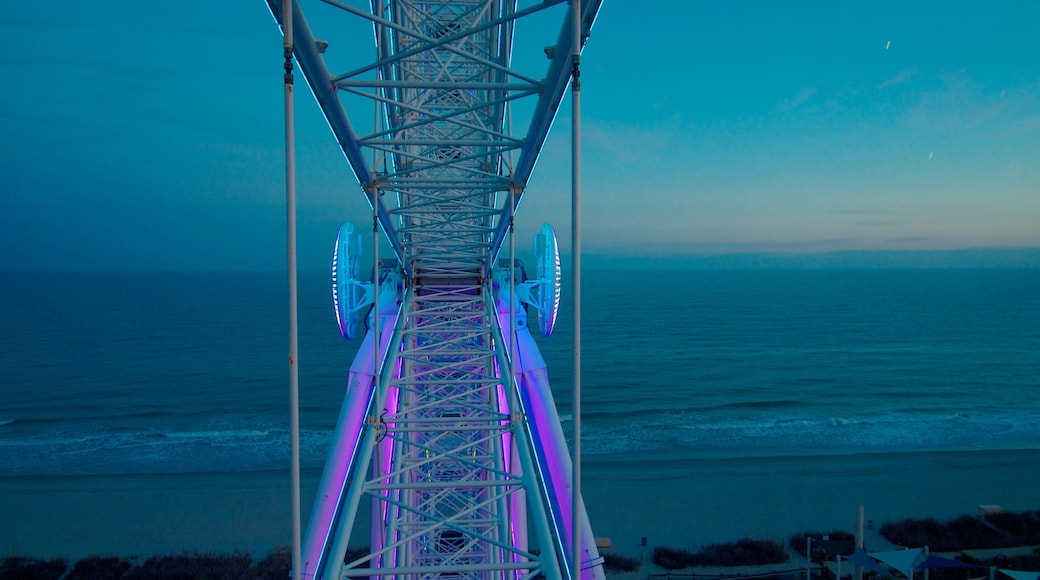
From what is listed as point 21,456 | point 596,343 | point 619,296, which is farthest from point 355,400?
point 619,296

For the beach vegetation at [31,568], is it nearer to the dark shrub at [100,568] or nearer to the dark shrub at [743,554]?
the dark shrub at [100,568]

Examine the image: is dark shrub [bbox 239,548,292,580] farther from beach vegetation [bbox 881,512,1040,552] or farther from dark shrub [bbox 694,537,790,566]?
beach vegetation [bbox 881,512,1040,552]

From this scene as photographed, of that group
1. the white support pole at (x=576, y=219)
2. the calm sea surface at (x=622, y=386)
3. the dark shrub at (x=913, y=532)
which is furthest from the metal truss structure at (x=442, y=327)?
the calm sea surface at (x=622, y=386)

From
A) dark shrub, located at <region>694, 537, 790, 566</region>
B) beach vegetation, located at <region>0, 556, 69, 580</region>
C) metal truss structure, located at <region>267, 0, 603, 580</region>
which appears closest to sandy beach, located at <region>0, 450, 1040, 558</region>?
beach vegetation, located at <region>0, 556, 69, 580</region>

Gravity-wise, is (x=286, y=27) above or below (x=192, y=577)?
above

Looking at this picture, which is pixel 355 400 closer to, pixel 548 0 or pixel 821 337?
pixel 548 0

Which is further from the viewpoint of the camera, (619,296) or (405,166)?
(619,296)
